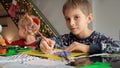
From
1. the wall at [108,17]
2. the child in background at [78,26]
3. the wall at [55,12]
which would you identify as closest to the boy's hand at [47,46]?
the child in background at [78,26]

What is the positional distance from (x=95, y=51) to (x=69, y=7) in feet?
0.97

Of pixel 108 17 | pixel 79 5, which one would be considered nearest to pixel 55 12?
pixel 108 17

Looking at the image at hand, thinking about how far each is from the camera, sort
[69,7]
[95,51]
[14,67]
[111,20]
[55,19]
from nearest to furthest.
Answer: [14,67] < [95,51] < [69,7] < [111,20] < [55,19]

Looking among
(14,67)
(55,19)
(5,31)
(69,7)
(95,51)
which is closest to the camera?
(14,67)

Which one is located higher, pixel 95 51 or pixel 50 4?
pixel 50 4

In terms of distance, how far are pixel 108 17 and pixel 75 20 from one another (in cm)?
239

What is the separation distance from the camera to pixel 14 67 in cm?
43

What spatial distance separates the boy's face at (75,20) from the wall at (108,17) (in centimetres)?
222

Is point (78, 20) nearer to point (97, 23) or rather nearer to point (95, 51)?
point (95, 51)

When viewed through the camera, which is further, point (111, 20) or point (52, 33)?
point (52, 33)

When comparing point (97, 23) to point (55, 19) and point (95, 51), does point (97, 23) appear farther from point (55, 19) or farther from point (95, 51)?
point (95, 51)

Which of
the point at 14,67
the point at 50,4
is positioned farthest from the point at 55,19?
the point at 14,67

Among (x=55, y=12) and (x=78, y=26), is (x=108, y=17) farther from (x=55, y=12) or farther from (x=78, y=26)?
(x=78, y=26)

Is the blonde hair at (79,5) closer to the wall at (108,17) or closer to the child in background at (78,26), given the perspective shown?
the child in background at (78,26)
